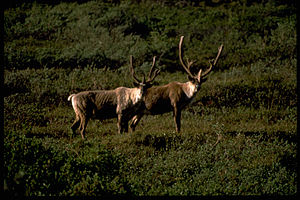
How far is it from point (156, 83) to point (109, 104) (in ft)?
18.7

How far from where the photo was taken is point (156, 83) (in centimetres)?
1578

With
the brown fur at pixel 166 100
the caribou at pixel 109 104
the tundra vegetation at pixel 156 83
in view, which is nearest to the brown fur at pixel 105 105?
the caribou at pixel 109 104

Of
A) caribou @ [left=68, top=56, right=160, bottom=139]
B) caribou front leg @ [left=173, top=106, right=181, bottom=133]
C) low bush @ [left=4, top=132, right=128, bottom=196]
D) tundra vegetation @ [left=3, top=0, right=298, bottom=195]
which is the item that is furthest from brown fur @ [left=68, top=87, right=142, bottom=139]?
low bush @ [left=4, top=132, right=128, bottom=196]

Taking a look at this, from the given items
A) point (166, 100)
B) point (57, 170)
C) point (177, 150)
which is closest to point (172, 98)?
point (166, 100)

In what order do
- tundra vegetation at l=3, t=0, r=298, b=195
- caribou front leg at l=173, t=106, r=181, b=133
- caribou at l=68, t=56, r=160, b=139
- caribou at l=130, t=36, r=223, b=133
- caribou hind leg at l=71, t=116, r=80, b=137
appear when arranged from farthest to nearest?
1. caribou at l=130, t=36, r=223, b=133
2. caribou front leg at l=173, t=106, r=181, b=133
3. caribou hind leg at l=71, t=116, r=80, b=137
4. caribou at l=68, t=56, r=160, b=139
5. tundra vegetation at l=3, t=0, r=298, b=195

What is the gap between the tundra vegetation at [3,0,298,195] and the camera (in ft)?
23.5

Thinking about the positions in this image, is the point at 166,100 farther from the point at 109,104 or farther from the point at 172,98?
the point at 109,104

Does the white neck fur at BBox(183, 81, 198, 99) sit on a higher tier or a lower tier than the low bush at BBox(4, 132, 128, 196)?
higher

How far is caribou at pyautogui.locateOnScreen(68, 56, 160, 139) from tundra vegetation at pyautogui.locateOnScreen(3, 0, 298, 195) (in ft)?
1.77

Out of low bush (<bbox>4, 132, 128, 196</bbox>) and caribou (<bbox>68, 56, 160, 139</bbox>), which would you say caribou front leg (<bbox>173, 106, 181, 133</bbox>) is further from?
low bush (<bbox>4, 132, 128, 196</bbox>)

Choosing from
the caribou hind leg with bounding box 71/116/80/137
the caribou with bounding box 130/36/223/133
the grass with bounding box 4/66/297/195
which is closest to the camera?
the grass with bounding box 4/66/297/195

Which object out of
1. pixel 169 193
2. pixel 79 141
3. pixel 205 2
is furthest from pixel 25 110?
pixel 205 2

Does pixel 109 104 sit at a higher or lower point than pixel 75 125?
higher

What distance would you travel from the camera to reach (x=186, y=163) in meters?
8.09
